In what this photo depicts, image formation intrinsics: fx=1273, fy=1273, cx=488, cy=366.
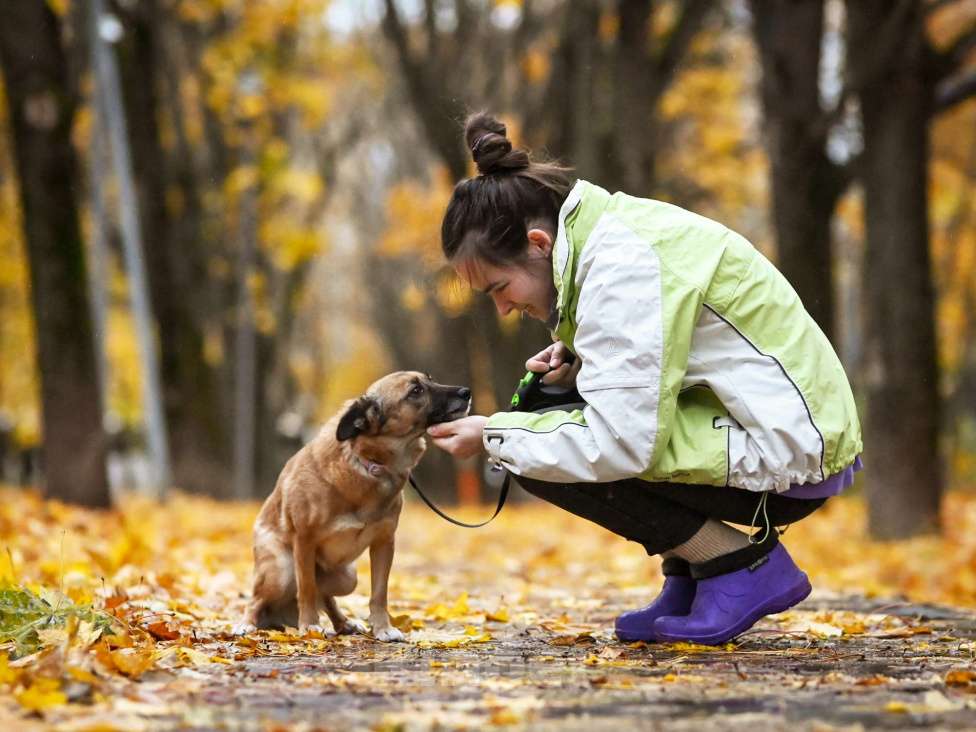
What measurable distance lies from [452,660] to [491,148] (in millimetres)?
1963

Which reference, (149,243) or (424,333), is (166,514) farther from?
(424,333)

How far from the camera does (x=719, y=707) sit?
349cm

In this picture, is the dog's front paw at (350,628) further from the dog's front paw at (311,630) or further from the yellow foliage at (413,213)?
the yellow foliage at (413,213)

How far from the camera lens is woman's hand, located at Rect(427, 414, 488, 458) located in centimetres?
496

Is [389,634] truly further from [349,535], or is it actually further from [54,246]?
[54,246]

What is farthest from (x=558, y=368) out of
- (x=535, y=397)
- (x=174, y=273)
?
(x=174, y=273)

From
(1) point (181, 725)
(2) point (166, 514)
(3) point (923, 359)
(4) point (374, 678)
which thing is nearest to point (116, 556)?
(4) point (374, 678)

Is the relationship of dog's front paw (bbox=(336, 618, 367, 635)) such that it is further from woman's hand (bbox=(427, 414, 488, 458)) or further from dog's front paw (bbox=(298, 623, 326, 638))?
woman's hand (bbox=(427, 414, 488, 458))

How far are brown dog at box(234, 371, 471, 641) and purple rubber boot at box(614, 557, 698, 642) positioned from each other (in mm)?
985

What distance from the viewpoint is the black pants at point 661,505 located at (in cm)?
486

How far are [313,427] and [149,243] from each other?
26.6 meters

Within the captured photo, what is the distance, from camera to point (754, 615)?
4.86 metres

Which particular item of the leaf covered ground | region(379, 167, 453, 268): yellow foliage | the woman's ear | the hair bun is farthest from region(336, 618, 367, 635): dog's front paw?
region(379, 167, 453, 268): yellow foliage

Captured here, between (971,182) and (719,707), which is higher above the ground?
(971,182)
